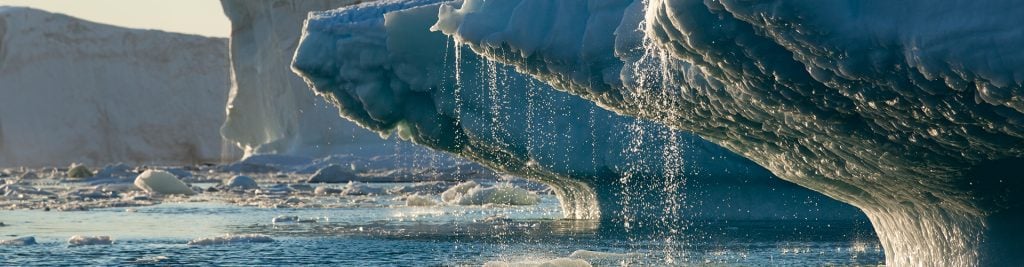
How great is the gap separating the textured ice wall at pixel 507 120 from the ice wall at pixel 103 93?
1740 inches

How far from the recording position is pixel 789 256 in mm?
11570

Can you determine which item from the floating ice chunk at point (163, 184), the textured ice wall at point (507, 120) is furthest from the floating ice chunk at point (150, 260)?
the floating ice chunk at point (163, 184)

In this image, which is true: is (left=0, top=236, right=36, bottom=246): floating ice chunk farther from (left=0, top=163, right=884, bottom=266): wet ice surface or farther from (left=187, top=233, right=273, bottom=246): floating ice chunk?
(left=187, top=233, right=273, bottom=246): floating ice chunk

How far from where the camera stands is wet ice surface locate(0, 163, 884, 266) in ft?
38.0

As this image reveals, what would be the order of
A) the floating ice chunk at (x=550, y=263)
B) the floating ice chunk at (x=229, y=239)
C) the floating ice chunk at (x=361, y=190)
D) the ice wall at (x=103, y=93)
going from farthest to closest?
the ice wall at (x=103, y=93), the floating ice chunk at (x=361, y=190), the floating ice chunk at (x=229, y=239), the floating ice chunk at (x=550, y=263)

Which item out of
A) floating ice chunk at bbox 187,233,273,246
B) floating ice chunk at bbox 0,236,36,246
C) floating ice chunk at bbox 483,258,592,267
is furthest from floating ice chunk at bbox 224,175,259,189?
floating ice chunk at bbox 483,258,592,267

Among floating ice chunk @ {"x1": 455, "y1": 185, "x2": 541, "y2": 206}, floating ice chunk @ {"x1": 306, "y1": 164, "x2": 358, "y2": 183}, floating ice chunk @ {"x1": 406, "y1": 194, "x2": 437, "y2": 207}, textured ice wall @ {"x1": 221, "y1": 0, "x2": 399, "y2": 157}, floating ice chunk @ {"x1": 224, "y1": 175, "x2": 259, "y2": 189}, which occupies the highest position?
textured ice wall @ {"x1": 221, "y1": 0, "x2": 399, "y2": 157}

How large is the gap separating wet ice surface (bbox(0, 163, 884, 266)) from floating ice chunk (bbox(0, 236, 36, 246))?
17cm

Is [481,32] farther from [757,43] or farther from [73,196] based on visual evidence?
[73,196]

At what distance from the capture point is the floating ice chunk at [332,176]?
1286 inches

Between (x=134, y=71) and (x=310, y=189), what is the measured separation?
34785 mm

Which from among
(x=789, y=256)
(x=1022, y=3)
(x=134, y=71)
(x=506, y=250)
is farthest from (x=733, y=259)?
(x=134, y=71)

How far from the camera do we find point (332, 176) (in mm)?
33188

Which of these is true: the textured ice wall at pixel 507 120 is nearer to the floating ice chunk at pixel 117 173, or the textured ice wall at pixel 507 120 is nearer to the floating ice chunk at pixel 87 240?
the floating ice chunk at pixel 87 240
